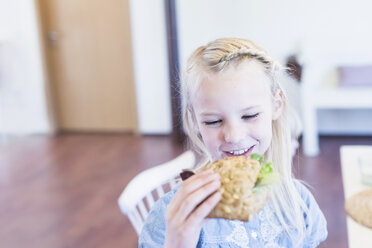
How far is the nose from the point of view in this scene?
907mm

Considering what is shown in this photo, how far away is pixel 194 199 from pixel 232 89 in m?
0.26

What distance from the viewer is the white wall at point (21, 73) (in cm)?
470

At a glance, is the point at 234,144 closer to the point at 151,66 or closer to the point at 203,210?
the point at 203,210

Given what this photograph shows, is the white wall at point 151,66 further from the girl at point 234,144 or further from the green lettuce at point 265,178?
the green lettuce at point 265,178

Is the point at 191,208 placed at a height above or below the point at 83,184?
above

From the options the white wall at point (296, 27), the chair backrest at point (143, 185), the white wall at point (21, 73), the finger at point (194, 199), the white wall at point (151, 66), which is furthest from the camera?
the white wall at point (21, 73)

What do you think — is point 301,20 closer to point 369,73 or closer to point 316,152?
point 369,73

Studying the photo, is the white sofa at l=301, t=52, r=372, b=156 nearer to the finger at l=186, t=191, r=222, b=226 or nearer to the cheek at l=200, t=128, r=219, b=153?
the cheek at l=200, t=128, r=219, b=153

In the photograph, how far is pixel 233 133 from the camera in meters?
0.91

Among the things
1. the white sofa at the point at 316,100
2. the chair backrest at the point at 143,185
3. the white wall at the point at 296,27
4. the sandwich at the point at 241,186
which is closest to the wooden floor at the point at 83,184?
the white sofa at the point at 316,100

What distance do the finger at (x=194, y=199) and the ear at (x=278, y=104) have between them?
32 cm

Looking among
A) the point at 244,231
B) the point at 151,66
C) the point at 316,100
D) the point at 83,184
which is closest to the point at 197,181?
the point at 244,231

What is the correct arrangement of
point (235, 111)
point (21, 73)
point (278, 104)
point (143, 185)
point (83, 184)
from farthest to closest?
point (21, 73) < point (83, 184) < point (143, 185) < point (278, 104) < point (235, 111)

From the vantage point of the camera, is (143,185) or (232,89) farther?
(143,185)
